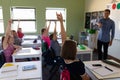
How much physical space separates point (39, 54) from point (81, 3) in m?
4.59

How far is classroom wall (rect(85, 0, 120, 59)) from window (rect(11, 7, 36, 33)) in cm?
252

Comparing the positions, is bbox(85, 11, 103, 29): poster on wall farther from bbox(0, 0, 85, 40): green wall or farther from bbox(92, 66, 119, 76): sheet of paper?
bbox(92, 66, 119, 76): sheet of paper

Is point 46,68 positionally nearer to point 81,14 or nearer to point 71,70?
point 71,70

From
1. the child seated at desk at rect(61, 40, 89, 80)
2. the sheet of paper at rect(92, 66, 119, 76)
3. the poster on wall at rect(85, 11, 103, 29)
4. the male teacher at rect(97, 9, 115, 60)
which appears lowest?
the sheet of paper at rect(92, 66, 119, 76)

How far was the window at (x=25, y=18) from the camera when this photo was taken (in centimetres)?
651

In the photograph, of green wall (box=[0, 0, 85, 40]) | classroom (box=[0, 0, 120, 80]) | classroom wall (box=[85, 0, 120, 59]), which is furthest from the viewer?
green wall (box=[0, 0, 85, 40])

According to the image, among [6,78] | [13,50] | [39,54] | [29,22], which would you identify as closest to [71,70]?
[6,78]

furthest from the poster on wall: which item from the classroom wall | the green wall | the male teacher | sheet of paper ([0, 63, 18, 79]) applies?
sheet of paper ([0, 63, 18, 79])

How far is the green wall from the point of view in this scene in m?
6.26

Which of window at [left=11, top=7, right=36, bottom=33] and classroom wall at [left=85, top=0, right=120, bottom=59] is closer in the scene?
classroom wall at [left=85, top=0, right=120, bottom=59]

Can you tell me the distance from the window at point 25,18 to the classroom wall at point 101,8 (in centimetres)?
252

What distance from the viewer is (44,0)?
257 inches

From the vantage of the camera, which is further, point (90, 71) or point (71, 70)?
point (90, 71)

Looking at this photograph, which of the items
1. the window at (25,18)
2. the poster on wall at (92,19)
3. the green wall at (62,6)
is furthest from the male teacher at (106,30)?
the window at (25,18)
